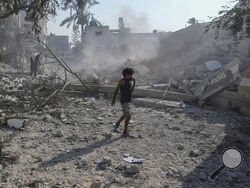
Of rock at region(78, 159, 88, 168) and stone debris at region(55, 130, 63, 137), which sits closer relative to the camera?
rock at region(78, 159, 88, 168)

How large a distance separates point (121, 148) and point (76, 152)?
754mm

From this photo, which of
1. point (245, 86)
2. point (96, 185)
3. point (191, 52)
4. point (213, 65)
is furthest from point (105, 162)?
point (191, 52)

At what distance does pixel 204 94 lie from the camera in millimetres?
7832

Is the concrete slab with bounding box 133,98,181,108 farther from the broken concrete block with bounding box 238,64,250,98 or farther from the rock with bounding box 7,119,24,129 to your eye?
the rock with bounding box 7,119,24,129

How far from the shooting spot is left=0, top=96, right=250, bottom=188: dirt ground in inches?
130

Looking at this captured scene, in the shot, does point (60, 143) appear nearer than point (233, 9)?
Yes

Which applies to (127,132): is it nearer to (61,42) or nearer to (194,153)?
(194,153)

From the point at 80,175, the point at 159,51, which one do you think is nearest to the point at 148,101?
the point at 80,175

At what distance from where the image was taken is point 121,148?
434 centimetres

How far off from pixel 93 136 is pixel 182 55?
45.7ft

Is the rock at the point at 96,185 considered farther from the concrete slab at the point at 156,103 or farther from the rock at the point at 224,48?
the rock at the point at 224,48

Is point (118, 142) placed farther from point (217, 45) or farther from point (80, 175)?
point (217, 45)

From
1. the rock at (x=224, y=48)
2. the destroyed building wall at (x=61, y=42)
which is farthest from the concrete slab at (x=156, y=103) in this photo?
the destroyed building wall at (x=61, y=42)

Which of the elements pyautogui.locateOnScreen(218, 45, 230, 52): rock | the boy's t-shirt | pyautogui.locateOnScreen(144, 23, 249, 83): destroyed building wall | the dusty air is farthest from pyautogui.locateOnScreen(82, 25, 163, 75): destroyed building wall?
the boy's t-shirt
